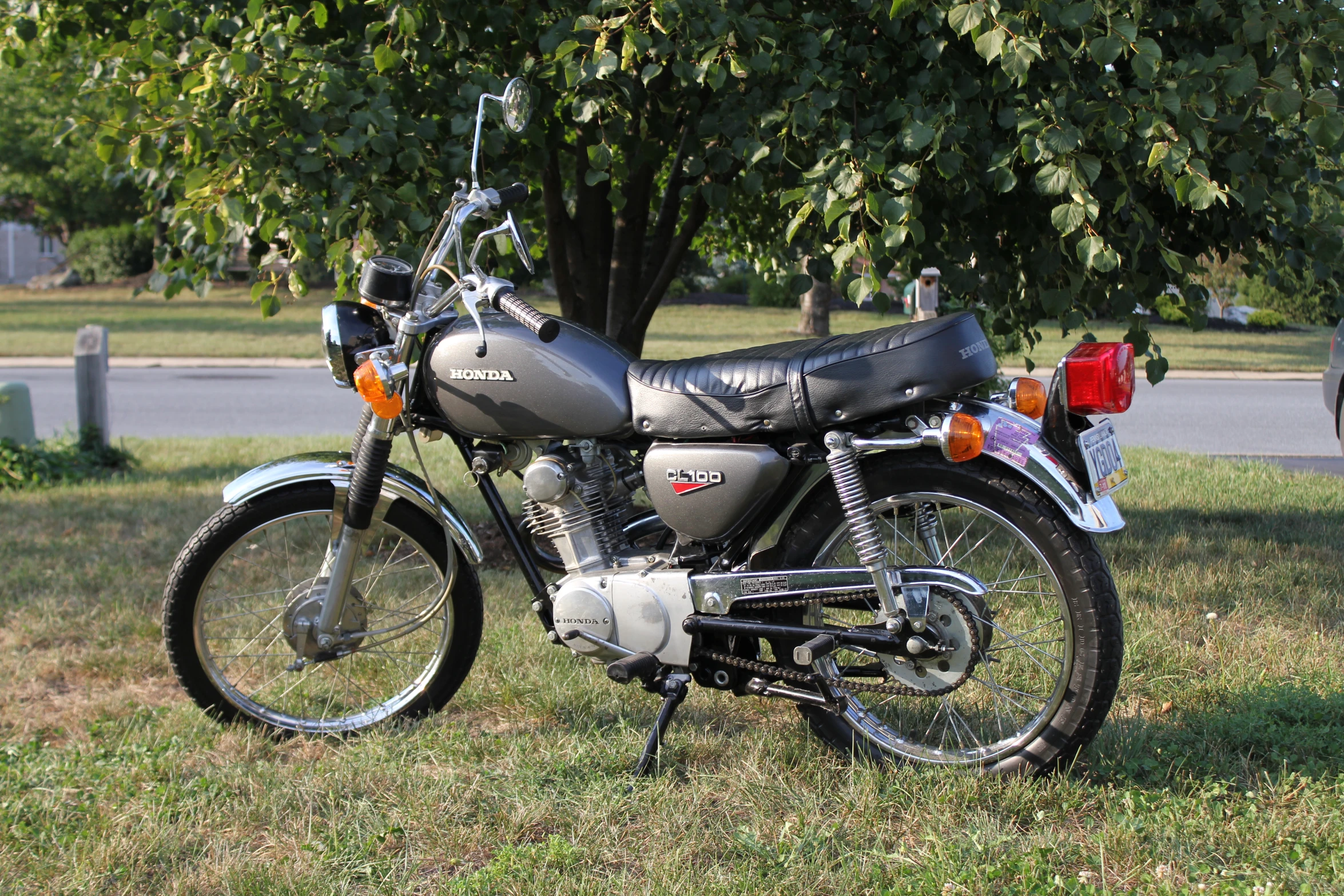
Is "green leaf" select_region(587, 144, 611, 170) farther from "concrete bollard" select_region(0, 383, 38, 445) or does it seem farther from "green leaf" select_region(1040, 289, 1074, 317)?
→ "concrete bollard" select_region(0, 383, 38, 445)

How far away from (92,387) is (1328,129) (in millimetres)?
7561

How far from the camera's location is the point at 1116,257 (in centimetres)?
347

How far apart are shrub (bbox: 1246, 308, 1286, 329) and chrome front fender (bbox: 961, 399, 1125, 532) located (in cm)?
2217

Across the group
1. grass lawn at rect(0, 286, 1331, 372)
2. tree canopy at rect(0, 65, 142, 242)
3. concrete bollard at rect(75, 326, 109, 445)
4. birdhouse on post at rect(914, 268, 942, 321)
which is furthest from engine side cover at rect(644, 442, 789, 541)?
tree canopy at rect(0, 65, 142, 242)

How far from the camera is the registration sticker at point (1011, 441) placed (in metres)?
2.76

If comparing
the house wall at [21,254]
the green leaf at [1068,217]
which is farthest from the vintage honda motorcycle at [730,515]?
the house wall at [21,254]

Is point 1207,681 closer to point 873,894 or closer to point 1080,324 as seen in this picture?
point 1080,324

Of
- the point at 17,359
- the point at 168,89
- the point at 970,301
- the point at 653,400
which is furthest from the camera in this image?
the point at 17,359

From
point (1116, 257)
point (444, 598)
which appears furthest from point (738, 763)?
point (1116, 257)

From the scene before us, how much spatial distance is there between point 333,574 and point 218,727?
58cm

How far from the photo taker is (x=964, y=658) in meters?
2.88

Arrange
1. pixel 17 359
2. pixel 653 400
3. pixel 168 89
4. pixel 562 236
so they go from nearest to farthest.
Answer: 1. pixel 653 400
2. pixel 168 89
3. pixel 562 236
4. pixel 17 359

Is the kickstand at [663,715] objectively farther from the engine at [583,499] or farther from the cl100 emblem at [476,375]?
the cl100 emblem at [476,375]

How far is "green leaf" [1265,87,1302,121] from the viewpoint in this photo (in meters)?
3.34
